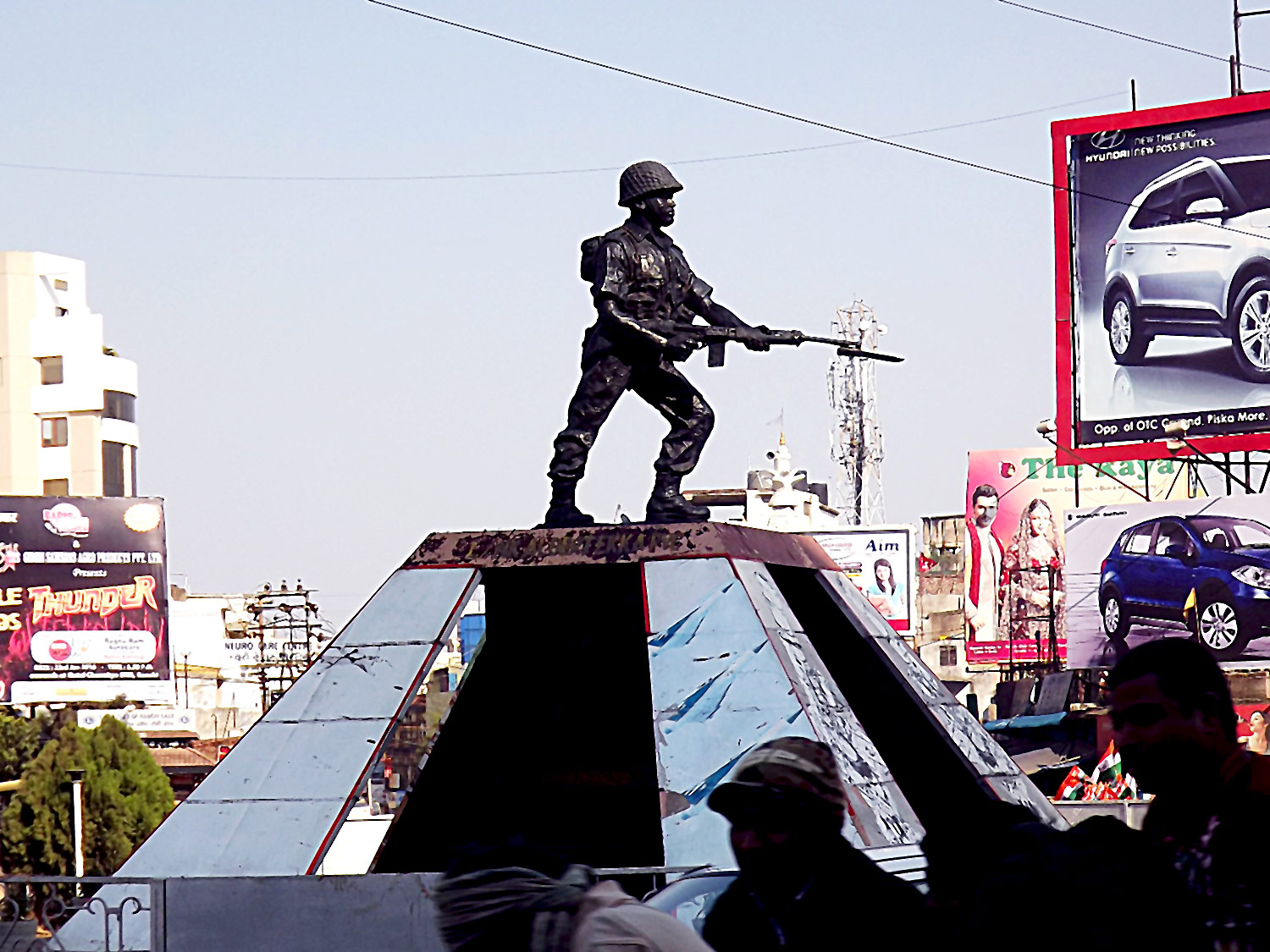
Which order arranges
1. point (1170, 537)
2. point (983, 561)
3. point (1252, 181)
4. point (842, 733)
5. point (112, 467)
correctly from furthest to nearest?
point (112, 467) → point (983, 561) → point (1170, 537) → point (1252, 181) → point (842, 733)

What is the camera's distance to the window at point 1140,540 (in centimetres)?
3925

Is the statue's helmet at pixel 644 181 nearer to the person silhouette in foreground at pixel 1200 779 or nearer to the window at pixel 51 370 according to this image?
the person silhouette in foreground at pixel 1200 779

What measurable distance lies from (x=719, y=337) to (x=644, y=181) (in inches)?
33.5

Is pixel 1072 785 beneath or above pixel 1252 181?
beneath

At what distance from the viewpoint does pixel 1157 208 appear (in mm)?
34750

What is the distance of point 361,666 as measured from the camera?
9703mm

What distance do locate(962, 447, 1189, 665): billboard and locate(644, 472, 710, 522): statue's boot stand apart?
52.0m

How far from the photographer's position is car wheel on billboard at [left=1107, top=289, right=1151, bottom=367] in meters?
35.0

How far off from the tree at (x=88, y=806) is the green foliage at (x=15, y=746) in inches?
244

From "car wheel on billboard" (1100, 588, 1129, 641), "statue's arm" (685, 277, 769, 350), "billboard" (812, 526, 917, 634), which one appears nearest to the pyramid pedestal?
"statue's arm" (685, 277, 769, 350)

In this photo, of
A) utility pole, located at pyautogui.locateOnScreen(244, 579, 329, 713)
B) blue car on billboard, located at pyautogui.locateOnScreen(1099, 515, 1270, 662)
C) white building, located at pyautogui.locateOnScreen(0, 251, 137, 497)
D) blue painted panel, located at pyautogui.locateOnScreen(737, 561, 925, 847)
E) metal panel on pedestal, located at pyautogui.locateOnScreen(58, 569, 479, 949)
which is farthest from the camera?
white building, located at pyautogui.locateOnScreen(0, 251, 137, 497)

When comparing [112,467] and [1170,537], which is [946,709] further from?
[112,467]

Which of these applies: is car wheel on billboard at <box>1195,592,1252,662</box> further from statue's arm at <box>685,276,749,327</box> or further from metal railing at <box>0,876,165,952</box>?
metal railing at <box>0,876,165,952</box>

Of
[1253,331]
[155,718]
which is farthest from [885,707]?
[155,718]
